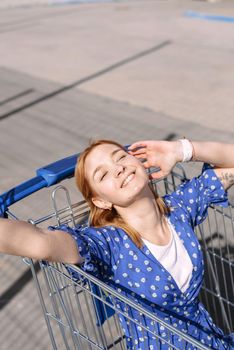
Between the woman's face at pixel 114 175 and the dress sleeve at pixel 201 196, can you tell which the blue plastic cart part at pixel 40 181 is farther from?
the dress sleeve at pixel 201 196

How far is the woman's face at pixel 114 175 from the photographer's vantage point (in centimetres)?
190

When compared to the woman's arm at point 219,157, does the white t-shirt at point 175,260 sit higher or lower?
lower

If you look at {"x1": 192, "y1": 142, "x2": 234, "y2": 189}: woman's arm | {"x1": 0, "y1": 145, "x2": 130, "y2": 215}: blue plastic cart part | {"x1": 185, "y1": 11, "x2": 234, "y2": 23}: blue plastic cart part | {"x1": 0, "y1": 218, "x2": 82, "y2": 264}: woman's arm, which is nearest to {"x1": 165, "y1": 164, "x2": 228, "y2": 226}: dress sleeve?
{"x1": 192, "y1": 142, "x2": 234, "y2": 189}: woman's arm

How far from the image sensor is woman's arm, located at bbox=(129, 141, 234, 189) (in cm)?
219

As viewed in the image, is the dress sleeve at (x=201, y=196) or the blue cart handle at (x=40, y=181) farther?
the dress sleeve at (x=201, y=196)

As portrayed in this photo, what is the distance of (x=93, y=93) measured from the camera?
6988mm

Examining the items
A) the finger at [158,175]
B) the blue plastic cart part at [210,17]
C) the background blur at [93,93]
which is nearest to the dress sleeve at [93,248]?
the finger at [158,175]

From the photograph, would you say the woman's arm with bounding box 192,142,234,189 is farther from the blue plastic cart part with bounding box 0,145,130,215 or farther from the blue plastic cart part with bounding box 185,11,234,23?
the blue plastic cart part with bounding box 185,11,234,23

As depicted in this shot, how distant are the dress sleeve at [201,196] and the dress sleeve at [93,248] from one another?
0.40m

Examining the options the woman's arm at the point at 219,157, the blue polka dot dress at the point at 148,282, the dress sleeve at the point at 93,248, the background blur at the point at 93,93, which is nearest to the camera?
the dress sleeve at the point at 93,248

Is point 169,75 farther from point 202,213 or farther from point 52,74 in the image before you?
point 202,213

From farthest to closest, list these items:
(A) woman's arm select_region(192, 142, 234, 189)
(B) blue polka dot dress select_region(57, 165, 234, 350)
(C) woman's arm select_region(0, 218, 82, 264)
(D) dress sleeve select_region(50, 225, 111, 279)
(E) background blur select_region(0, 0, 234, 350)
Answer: (E) background blur select_region(0, 0, 234, 350), (A) woman's arm select_region(192, 142, 234, 189), (B) blue polka dot dress select_region(57, 165, 234, 350), (D) dress sleeve select_region(50, 225, 111, 279), (C) woman's arm select_region(0, 218, 82, 264)

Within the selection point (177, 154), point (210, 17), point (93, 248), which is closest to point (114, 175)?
point (93, 248)

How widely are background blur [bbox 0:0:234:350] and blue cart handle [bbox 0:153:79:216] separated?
128 centimetres
